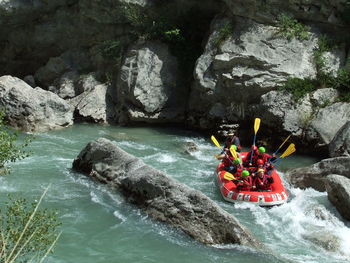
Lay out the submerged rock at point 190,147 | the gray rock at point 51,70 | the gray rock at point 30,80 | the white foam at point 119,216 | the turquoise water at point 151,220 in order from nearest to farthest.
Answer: the turquoise water at point 151,220 < the white foam at point 119,216 < the submerged rock at point 190,147 < the gray rock at point 51,70 < the gray rock at point 30,80

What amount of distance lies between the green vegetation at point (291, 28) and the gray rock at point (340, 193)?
6.34 metres

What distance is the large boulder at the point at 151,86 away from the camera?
50.8 feet

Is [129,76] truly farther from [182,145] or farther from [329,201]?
[329,201]

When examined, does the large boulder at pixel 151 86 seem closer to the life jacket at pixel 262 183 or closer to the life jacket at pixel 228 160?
the life jacket at pixel 228 160

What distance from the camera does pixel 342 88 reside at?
1312cm

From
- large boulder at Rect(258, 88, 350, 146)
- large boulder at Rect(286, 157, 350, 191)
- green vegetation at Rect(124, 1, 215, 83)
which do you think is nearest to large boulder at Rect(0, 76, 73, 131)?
green vegetation at Rect(124, 1, 215, 83)

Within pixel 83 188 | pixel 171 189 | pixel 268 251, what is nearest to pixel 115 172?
pixel 83 188

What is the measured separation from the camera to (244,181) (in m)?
9.31

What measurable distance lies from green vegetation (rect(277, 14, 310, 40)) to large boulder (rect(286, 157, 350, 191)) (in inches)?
203

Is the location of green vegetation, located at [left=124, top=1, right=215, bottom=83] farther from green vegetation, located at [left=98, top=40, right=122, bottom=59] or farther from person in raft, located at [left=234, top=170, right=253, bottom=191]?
person in raft, located at [left=234, top=170, right=253, bottom=191]

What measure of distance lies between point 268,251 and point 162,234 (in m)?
1.67

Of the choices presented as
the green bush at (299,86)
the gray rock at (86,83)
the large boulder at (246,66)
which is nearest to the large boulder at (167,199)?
the large boulder at (246,66)

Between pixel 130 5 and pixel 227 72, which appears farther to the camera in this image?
pixel 130 5

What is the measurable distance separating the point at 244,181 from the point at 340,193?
72.3 inches
